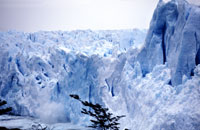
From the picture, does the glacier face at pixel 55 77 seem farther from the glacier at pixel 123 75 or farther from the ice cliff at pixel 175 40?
the ice cliff at pixel 175 40

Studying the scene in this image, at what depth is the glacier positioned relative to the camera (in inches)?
245

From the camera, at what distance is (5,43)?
16.0 m

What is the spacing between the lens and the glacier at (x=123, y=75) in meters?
6.24

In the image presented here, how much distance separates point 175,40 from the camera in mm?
7012

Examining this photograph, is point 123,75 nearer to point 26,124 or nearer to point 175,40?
point 175,40

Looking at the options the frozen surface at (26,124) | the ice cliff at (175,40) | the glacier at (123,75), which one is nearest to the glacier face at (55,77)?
the glacier at (123,75)

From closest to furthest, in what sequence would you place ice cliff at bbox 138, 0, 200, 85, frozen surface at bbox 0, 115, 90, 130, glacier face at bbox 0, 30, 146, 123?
1. ice cliff at bbox 138, 0, 200, 85
2. frozen surface at bbox 0, 115, 90, 130
3. glacier face at bbox 0, 30, 146, 123

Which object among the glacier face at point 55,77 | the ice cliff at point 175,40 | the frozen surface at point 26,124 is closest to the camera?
the ice cliff at point 175,40

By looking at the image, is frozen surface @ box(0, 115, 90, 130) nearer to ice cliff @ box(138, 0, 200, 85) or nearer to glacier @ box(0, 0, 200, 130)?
glacier @ box(0, 0, 200, 130)

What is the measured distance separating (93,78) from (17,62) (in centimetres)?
657

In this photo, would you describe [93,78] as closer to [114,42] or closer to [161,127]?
[161,127]

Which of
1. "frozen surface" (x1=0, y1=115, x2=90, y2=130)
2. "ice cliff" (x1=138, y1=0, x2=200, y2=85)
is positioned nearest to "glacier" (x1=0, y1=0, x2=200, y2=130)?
"ice cliff" (x1=138, y1=0, x2=200, y2=85)

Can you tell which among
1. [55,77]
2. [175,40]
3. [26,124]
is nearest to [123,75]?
[175,40]

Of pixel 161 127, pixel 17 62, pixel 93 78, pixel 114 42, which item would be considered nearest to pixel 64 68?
pixel 93 78
